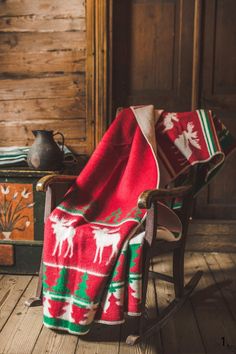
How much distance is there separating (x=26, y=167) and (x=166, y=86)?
1145mm

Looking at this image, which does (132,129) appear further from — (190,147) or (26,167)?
(26,167)

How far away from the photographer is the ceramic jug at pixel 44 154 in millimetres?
2355

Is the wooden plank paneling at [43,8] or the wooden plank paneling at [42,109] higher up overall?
the wooden plank paneling at [43,8]

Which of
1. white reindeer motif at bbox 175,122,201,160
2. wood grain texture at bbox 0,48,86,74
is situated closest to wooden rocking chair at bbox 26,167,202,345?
white reindeer motif at bbox 175,122,201,160

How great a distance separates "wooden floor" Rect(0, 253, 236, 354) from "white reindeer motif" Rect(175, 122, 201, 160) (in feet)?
2.58

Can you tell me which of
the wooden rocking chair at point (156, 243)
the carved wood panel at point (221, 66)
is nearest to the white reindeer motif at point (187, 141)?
the wooden rocking chair at point (156, 243)

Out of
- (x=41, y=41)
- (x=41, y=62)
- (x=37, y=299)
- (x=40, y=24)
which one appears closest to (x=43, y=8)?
(x=40, y=24)

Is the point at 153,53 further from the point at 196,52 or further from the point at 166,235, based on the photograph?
the point at 166,235

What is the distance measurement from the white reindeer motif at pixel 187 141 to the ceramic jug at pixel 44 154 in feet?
2.50

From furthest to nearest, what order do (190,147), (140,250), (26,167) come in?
1. (26,167)
2. (190,147)
3. (140,250)

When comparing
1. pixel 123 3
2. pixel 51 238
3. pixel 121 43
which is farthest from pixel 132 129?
pixel 123 3

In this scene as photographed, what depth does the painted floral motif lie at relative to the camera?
2.37 meters

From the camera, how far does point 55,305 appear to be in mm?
1742

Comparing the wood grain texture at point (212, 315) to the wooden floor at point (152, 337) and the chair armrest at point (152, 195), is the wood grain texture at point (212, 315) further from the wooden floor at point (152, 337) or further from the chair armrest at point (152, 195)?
the chair armrest at point (152, 195)
